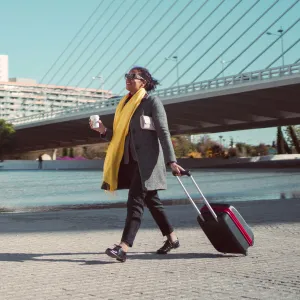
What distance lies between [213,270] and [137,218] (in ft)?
2.97

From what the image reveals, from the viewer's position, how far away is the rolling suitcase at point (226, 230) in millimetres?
5270

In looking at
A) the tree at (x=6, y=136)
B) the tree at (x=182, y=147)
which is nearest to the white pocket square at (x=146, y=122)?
the tree at (x=6, y=136)

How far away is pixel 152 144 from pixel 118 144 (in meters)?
0.27

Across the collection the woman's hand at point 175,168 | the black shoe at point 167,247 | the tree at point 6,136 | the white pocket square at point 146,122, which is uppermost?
the tree at point 6,136

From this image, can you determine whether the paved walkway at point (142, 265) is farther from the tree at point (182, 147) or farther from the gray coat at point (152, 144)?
the tree at point (182, 147)

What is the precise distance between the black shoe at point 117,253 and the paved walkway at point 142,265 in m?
0.05

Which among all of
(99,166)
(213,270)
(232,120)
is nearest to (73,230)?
(213,270)

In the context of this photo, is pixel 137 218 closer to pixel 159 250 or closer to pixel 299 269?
pixel 159 250

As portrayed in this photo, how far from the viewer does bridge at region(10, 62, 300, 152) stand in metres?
40.4

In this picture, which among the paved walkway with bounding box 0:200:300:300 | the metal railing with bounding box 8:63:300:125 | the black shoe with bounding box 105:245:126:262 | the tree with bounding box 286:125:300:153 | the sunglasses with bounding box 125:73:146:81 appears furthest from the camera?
the tree with bounding box 286:125:300:153

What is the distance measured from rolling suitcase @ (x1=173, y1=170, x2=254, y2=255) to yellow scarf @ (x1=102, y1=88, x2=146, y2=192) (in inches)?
21.5

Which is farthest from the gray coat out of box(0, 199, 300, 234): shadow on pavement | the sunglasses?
box(0, 199, 300, 234): shadow on pavement

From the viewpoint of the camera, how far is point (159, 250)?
18.2 ft

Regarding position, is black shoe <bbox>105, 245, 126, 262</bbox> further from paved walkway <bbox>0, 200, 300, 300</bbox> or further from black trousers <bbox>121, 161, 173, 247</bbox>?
black trousers <bbox>121, 161, 173, 247</bbox>
